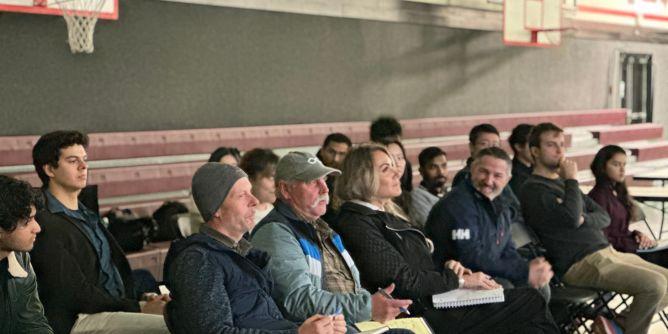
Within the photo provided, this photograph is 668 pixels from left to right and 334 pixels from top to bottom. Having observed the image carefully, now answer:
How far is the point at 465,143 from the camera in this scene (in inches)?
442

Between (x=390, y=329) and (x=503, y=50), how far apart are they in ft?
31.4

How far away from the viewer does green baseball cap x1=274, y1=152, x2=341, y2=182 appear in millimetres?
3529

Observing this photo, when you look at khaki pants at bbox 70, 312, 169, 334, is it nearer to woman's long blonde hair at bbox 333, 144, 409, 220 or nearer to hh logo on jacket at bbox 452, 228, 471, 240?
woman's long blonde hair at bbox 333, 144, 409, 220

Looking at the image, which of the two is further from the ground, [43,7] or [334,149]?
[43,7]

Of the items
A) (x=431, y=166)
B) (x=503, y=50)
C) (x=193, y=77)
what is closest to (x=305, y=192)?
(x=431, y=166)

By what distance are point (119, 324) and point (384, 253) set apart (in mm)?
1281

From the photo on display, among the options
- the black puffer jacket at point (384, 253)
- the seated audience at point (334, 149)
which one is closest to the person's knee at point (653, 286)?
the black puffer jacket at point (384, 253)

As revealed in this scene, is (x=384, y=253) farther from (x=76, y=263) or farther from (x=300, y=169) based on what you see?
(x=76, y=263)

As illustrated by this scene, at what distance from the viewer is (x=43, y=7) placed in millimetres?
6762

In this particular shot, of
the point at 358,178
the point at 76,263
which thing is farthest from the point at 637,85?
the point at 76,263

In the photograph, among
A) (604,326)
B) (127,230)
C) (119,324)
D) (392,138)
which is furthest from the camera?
(392,138)

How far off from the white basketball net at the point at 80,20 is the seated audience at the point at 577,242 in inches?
142

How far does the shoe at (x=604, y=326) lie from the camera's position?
5.25 metres

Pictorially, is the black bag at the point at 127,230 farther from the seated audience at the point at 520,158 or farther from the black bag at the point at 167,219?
the seated audience at the point at 520,158
